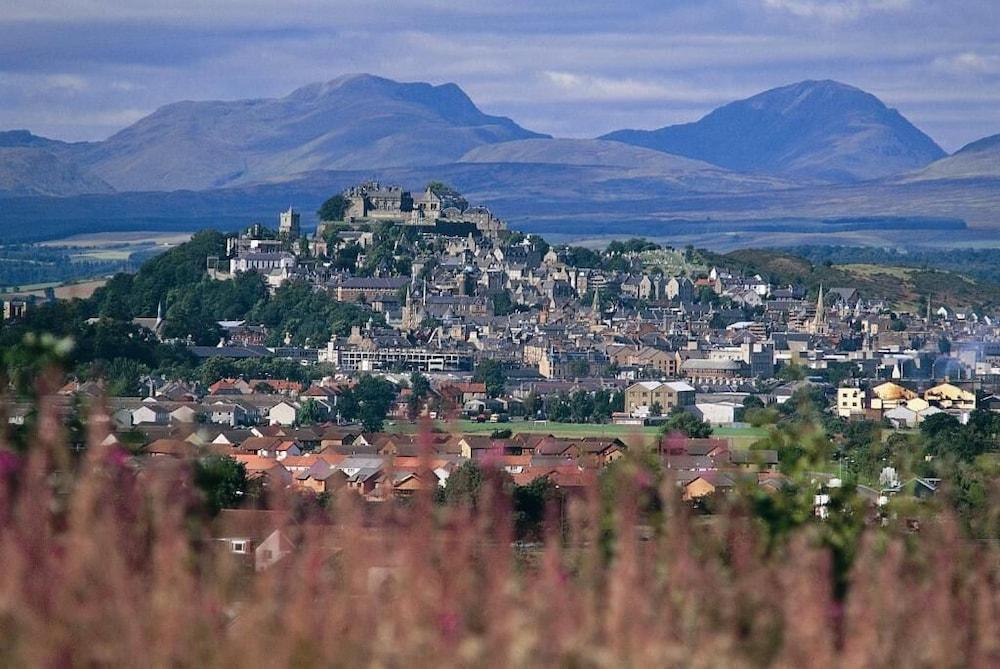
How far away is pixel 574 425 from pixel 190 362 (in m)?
13.2

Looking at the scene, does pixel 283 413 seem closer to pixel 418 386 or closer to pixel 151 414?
pixel 418 386

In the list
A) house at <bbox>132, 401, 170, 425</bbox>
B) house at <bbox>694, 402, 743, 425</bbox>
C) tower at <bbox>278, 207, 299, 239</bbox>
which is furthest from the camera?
tower at <bbox>278, 207, 299, 239</bbox>

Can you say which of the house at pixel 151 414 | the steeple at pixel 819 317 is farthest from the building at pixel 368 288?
the house at pixel 151 414

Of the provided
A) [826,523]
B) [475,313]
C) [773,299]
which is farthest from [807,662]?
[773,299]

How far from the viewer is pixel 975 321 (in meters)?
78.3

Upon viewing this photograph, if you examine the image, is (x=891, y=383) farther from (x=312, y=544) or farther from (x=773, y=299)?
(x=312, y=544)

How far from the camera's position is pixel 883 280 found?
88812 millimetres

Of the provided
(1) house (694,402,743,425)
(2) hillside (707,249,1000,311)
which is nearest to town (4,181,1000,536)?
(1) house (694,402,743,425)

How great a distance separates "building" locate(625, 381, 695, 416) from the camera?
53.8 m

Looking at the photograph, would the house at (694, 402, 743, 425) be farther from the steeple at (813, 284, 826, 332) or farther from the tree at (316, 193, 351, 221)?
the tree at (316, 193, 351, 221)

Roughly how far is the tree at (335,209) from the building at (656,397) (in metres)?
32.1

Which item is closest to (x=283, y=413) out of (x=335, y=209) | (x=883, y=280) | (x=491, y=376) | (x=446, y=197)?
(x=491, y=376)

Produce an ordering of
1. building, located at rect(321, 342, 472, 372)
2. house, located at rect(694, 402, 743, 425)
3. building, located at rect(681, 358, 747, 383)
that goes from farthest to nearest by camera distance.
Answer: building, located at rect(681, 358, 747, 383) < building, located at rect(321, 342, 472, 372) < house, located at rect(694, 402, 743, 425)

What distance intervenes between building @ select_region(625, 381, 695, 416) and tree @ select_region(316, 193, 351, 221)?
32.1 metres
